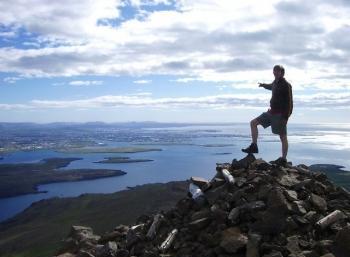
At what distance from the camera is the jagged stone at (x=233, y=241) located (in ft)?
44.3

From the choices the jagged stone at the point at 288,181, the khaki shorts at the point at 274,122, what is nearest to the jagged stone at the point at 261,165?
the jagged stone at the point at 288,181

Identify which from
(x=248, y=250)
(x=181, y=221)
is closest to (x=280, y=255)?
(x=248, y=250)

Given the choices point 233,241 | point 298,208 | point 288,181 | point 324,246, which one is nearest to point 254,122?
point 288,181

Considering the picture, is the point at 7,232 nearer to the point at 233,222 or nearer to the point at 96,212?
the point at 96,212

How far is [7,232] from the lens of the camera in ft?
380

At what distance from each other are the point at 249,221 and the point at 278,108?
5.72m

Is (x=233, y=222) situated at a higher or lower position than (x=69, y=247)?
higher

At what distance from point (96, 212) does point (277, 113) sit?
11108 centimetres

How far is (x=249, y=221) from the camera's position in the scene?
1477cm

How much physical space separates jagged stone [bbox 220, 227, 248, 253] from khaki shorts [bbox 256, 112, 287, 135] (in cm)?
595

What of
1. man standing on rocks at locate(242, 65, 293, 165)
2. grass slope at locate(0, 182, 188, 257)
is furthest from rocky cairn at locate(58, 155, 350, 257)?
grass slope at locate(0, 182, 188, 257)

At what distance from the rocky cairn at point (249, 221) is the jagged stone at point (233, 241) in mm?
29

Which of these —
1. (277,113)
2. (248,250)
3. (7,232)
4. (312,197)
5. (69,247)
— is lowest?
(7,232)

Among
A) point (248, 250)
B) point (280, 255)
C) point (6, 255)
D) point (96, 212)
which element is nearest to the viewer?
point (280, 255)
